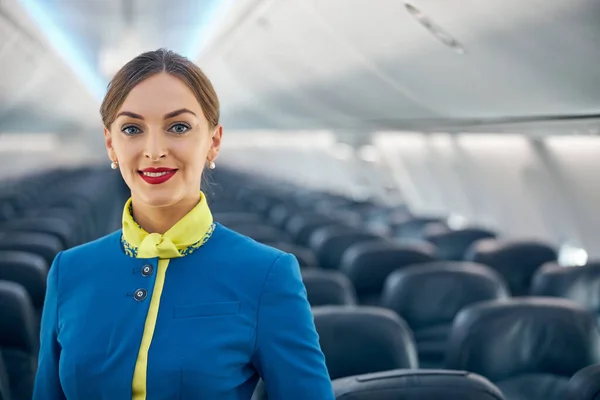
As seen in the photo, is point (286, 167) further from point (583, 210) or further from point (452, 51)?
point (452, 51)

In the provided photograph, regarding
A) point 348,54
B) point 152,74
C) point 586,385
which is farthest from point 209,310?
point 348,54

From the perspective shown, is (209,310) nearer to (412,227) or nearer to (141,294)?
(141,294)

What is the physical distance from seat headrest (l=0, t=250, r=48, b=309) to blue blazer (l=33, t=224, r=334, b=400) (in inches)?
145

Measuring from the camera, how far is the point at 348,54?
27.4ft

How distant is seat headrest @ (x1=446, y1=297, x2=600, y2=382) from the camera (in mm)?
3734

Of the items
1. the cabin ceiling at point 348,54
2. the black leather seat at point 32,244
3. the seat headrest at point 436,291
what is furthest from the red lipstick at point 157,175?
the black leather seat at point 32,244

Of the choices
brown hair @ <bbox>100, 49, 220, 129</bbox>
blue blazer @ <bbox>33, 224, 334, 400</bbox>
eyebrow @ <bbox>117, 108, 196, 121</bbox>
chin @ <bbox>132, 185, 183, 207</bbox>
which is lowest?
blue blazer @ <bbox>33, 224, 334, 400</bbox>

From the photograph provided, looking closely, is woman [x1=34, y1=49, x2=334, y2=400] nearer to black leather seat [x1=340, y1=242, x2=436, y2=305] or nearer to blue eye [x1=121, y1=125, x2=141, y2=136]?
blue eye [x1=121, y1=125, x2=141, y2=136]

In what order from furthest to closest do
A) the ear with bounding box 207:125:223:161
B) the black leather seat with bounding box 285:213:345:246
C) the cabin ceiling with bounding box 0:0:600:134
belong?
1. the black leather seat with bounding box 285:213:345:246
2. the cabin ceiling with bounding box 0:0:600:134
3. the ear with bounding box 207:125:223:161

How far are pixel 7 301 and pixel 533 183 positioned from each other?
646 cm

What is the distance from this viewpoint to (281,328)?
71.6 inches

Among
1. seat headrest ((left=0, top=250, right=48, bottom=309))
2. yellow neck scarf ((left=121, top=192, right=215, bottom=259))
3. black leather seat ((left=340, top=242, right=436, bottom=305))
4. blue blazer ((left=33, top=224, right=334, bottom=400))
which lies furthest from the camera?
black leather seat ((left=340, top=242, right=436, bottom=305))

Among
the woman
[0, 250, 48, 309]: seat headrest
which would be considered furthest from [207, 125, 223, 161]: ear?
[0, 250, 48, 309]: seat headrest

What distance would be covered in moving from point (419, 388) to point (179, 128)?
1.06 m
